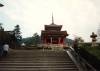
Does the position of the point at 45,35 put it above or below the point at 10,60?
above

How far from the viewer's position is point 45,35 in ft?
228

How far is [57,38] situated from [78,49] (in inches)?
1768

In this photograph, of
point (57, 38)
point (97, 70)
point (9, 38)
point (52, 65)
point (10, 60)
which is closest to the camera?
point (97, 70)

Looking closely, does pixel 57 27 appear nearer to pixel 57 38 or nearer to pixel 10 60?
pixel 57 38

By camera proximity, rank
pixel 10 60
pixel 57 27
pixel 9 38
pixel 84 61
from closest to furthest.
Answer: pixel 84 61
pixel 10 60
pixel 9 38
pixel 57 27

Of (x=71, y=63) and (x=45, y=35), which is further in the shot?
(x=45, y=35)

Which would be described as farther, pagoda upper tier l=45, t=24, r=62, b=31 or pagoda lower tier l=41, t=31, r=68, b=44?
pagoda upper tier l=45, t=24, r=62, b=31

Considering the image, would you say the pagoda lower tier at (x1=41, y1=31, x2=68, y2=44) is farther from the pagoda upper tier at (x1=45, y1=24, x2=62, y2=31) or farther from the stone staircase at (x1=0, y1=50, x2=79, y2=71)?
the stone staircase at (x1=0, y1=50, x2=79, y2=71)

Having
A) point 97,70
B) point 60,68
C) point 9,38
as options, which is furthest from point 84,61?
point 9,38

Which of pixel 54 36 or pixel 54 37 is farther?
pixel 54 37

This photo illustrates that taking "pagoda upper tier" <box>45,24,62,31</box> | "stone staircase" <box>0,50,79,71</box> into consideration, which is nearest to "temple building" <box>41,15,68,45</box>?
"pagoda upper tier" <box>45,24,62,31</box>

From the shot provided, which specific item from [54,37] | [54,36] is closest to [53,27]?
[54,37]

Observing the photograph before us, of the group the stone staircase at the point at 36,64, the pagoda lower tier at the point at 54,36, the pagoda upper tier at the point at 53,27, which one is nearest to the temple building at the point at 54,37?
the pagoda lower tier at the point at 54,36

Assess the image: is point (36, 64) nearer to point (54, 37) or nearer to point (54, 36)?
point (54, 36)
